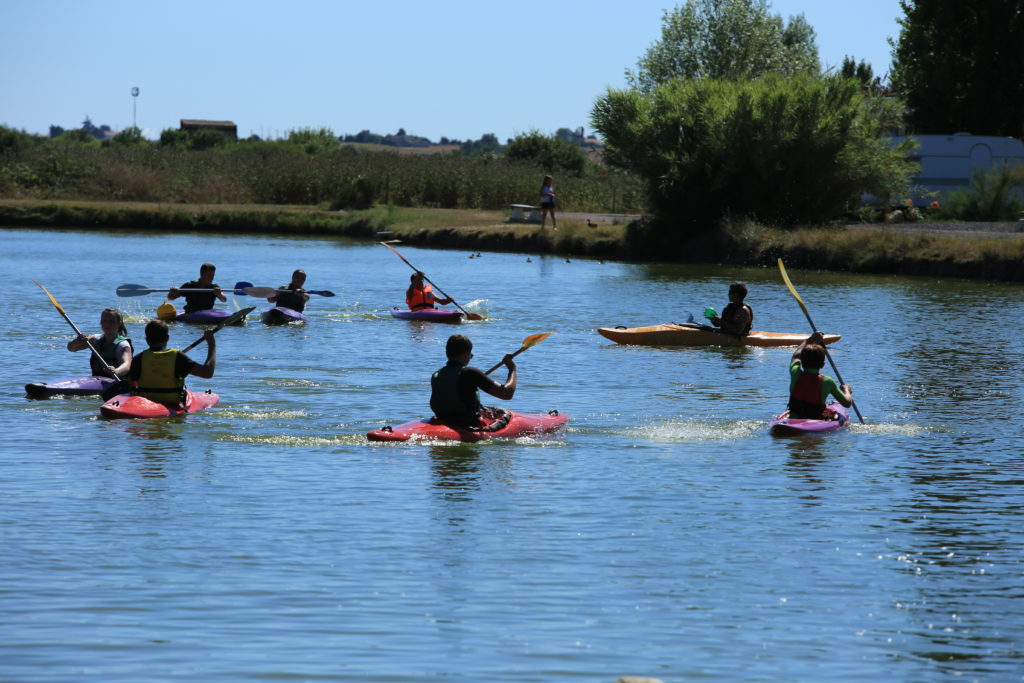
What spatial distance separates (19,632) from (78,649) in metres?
0.43

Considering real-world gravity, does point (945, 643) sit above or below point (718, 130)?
Answer: below

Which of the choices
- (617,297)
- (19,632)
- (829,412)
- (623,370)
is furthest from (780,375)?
(19,632)

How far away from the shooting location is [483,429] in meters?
12.5

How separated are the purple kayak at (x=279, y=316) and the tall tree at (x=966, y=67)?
35823 millimetres

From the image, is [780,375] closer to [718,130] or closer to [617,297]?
[617,297]

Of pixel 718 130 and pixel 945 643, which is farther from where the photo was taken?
pixel 718 130

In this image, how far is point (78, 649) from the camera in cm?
684

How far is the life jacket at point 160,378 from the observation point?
12938 mm

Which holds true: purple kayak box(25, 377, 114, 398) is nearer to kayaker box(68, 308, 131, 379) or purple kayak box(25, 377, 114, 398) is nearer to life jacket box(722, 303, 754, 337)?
kayaker box(68, 308, 131, 379)

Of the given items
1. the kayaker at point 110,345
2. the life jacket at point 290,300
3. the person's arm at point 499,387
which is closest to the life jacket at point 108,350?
the kayaker at point 110,345

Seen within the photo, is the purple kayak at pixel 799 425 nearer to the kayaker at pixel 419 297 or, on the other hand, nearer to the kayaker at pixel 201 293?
the kayaker at pixel 201 293

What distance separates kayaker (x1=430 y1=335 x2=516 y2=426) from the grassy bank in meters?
21.8

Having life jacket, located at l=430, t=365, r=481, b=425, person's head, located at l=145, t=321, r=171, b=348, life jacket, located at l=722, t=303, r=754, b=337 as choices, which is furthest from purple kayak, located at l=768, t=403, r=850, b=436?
life jacket, located at l=722, t=303, r=754, b=337

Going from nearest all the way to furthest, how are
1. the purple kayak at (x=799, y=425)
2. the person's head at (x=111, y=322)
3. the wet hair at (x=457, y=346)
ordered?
the wet hair at (x=457, y=346), the purple kayak at (x=799, y=425), the person's head at (x=111, y=322)
